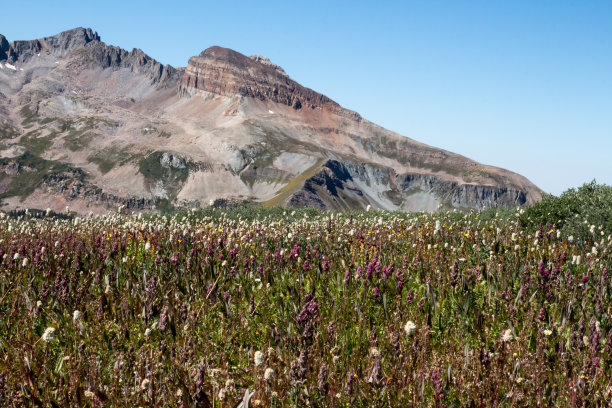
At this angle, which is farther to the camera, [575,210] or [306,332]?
Result: [575,210]

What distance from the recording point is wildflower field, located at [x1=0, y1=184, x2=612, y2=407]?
128 inches

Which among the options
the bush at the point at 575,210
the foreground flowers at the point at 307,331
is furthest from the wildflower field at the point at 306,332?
the bush at the point at 575,210

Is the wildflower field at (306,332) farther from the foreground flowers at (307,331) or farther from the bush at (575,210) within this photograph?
the bush at (575,210)

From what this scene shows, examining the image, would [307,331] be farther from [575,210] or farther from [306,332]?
[575,210]

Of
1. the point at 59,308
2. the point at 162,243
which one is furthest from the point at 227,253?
the point at 59,308

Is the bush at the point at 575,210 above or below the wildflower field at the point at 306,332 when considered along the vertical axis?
above

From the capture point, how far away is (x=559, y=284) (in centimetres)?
563


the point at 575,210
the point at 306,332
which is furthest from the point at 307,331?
the point at 575,210

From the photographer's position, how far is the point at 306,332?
3.70 m

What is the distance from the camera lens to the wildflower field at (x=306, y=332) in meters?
3.24

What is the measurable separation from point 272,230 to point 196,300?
20.9ft

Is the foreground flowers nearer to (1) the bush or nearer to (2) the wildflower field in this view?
(2) the wildflower field

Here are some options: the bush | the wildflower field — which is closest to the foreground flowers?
the wildflower field

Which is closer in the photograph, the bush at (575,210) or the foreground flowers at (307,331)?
the foreground flowers at (307,331)
